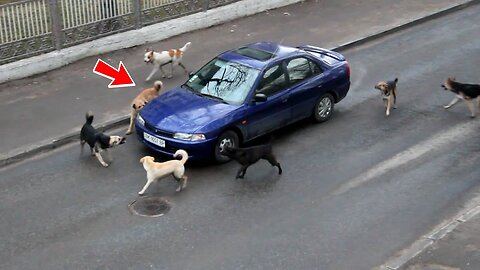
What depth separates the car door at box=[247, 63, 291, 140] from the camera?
12141 mm

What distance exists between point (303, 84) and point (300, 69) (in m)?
0.30

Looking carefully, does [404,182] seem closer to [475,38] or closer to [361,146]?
[361,146]

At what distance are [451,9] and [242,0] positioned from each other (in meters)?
6.46

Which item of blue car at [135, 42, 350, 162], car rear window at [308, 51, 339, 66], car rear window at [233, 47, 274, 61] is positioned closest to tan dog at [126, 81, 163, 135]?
blue car at [135, 42, 350, 162]

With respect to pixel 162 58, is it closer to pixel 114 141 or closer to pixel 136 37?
pixel 136 37

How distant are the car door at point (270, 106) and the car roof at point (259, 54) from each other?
0.19 m

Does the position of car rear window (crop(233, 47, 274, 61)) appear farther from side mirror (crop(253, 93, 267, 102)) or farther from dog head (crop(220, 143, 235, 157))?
dog head (crop(220, 143, 235, 157))

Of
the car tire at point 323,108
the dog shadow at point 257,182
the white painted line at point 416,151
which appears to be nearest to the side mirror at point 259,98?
the dog shadow at point 257,182

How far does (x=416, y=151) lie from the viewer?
12453 mm

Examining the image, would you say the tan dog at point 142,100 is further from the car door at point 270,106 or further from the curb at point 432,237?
the curb at point 432,237

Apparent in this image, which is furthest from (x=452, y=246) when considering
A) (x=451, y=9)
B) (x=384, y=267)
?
(x=451, y=9)

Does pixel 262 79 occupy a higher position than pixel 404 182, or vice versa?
pixel 262 79

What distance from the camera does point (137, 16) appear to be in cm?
1748

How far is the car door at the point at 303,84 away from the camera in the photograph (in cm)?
1279
